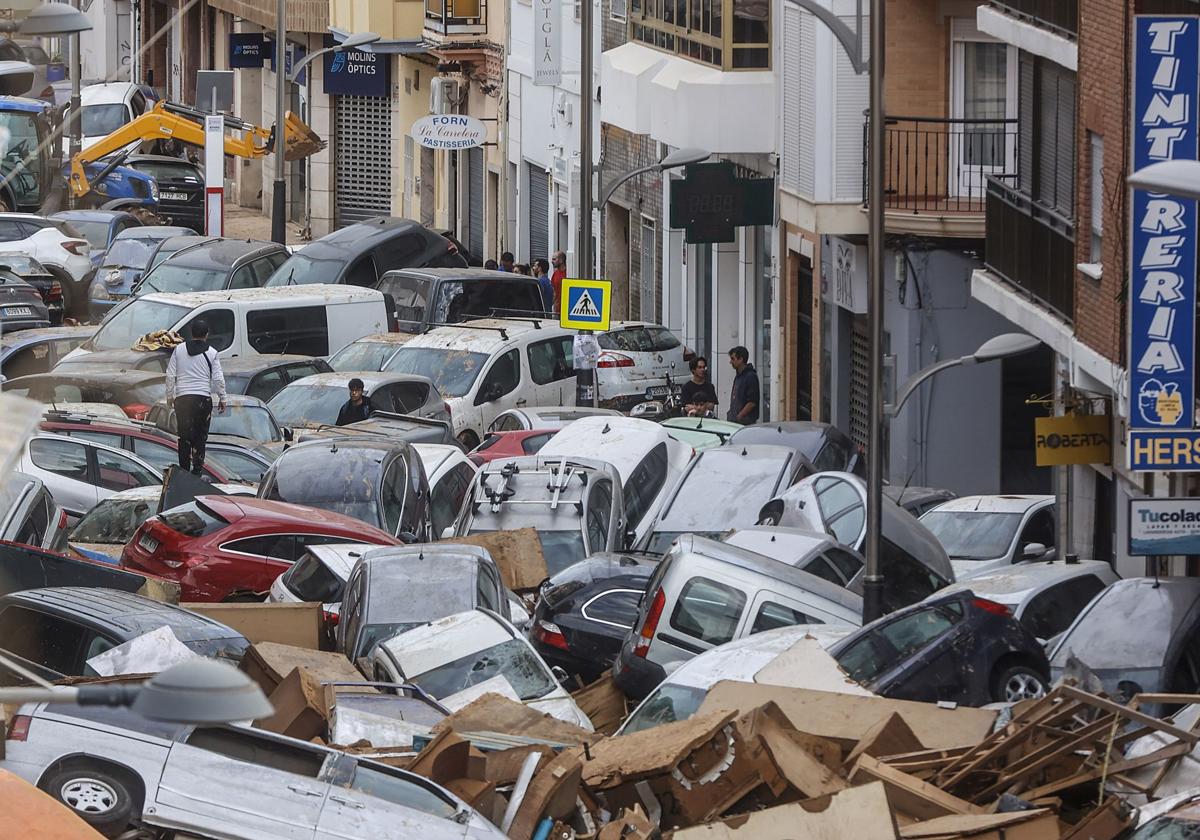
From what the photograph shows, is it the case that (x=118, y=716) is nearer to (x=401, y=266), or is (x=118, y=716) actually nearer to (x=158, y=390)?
(x=158, y=390)

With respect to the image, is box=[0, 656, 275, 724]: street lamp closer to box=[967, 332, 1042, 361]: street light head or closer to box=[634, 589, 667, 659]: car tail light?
box=[634, 589, 667, 659]: car tail light

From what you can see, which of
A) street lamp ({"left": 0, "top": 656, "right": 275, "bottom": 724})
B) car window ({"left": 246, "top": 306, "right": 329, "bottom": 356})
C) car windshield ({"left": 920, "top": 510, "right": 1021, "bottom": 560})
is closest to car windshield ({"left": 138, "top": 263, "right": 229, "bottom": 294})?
car window ({"left": 246, "top": 306, "right": 329, "bottom": 356})

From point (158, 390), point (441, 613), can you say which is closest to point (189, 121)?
point (158, 390)

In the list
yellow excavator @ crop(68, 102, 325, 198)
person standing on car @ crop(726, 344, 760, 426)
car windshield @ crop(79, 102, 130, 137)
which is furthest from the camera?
car windshield @ crop(79, 102, 130, 137)

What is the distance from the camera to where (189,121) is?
5012 cm

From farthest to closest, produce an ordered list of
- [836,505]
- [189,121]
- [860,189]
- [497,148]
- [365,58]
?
[365,58]
[189,121]
[497,148]
[860,189]
[836,505]

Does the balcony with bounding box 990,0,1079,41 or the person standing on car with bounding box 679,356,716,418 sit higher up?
the balcony with bounding box 990,0,1079,41

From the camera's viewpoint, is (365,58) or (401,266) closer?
(401,266)

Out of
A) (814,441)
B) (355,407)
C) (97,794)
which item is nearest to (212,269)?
(355,407)

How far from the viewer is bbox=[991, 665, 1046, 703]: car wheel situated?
13.8 m

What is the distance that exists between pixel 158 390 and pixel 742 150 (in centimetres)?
971

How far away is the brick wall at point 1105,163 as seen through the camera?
19.0 m

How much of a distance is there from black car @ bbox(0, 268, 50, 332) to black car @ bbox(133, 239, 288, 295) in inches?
53.9

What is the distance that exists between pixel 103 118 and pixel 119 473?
3700 centimetres
